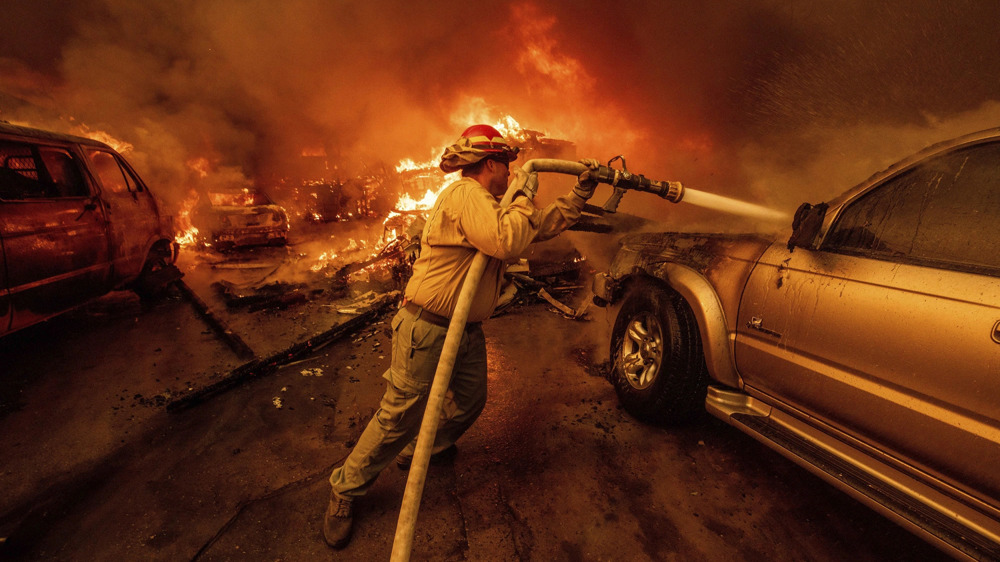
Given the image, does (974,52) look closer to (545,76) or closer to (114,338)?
(114,338)

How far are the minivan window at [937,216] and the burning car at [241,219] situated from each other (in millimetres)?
10533

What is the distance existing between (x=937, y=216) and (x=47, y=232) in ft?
22.6

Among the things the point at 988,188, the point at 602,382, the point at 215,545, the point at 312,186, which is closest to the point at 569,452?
the point at 602,382

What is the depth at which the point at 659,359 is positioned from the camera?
10.3 ft

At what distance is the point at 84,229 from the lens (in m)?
4.45

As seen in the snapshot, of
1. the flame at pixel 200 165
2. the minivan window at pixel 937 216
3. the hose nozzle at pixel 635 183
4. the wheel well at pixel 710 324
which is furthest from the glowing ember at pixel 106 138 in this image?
the minivan window at pixel 937 216

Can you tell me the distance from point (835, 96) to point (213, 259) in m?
13.3

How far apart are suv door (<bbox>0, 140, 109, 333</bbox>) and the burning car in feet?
15.5

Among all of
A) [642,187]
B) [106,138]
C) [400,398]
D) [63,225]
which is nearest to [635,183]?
[642,187]

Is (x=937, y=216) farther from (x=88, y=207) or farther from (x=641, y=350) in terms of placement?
(x=88, y=207)

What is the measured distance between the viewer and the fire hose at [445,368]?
1.68 meters

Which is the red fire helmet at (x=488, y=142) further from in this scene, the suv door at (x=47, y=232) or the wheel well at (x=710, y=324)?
the suv door at (x=47, y=232)

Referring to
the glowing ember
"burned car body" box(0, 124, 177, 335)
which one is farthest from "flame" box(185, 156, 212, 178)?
"burned car body" box(0, 124, 177, 335)

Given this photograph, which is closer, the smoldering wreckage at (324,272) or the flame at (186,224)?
the smoldering wreckage at (324,272)
